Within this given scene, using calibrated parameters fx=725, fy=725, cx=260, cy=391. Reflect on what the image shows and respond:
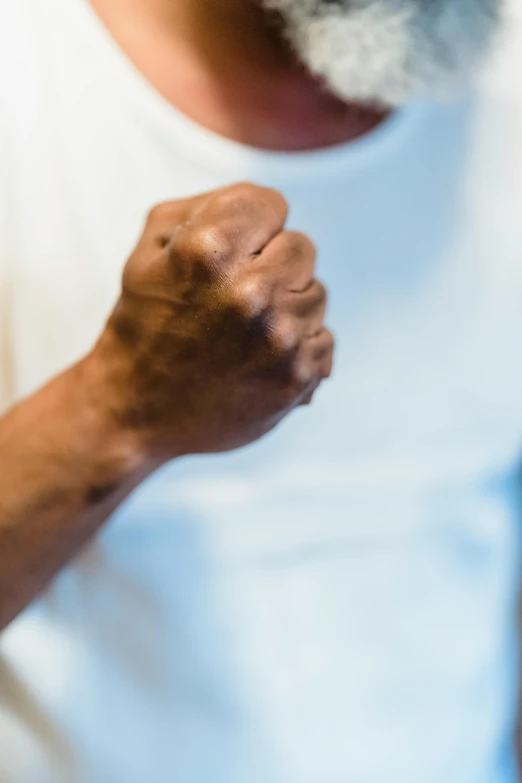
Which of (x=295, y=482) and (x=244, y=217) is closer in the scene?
(x=244, y=217)

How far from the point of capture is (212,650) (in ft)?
1.70

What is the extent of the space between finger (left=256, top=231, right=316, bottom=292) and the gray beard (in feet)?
0.48

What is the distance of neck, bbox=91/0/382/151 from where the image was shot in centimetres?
46

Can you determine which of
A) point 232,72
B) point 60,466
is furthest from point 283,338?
point 232,72

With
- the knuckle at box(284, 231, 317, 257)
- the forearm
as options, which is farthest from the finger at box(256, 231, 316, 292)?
the forearm

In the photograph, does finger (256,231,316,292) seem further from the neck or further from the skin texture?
the neck

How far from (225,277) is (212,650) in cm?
31

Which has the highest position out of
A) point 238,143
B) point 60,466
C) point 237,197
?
point 238,143

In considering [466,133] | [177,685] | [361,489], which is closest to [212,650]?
[177,685]

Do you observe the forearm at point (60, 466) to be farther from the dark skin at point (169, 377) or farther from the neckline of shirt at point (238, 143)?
the neckline of shirt at point (238, 143)

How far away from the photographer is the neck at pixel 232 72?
1.50 feet

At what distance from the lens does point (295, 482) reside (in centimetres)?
53

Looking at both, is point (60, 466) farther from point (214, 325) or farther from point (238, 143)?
point (238, 143)

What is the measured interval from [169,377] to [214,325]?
0.12ft
